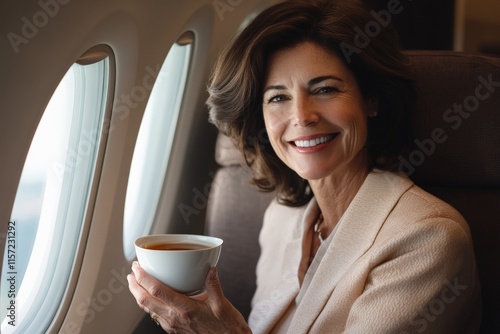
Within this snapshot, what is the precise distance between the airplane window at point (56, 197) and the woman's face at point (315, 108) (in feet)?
1.39

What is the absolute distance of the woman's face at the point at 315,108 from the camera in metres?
1.40

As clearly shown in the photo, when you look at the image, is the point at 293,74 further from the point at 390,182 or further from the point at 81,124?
the point at 81,124

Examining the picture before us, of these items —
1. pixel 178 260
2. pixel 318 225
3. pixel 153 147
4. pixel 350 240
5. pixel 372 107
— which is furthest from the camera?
pixel 153 147

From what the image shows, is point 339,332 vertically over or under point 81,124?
under

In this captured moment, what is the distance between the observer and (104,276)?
5.52 ft

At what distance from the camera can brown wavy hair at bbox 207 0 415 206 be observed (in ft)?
4.63

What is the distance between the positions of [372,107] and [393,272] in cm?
44

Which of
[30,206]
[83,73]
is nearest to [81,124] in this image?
[83,73]

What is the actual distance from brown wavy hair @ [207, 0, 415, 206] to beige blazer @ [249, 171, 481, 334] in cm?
14

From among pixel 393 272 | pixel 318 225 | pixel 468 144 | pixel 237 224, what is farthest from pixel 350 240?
pixel 237 224

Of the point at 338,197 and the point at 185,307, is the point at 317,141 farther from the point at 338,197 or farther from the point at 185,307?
the point at 185,307

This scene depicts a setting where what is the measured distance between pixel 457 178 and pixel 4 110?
105 centimetres

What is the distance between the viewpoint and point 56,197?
5.22ft

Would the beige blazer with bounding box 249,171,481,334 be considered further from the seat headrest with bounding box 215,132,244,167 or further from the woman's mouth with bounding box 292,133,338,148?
the seat headrest with bounding box 215,132,244,167
